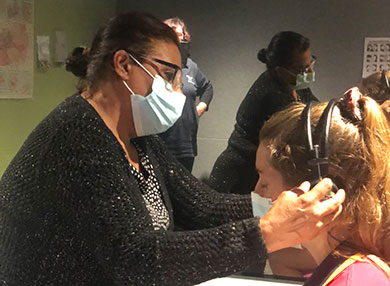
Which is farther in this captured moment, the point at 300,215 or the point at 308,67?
the point at 308,67

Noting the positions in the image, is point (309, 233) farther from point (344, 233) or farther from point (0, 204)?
point (0, 204)

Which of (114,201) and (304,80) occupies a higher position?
(304,80)

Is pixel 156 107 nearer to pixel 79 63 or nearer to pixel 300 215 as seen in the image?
pixel 79 63

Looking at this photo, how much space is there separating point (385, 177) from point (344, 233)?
14 centimetres

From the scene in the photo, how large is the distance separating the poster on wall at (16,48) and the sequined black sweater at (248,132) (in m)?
0.97

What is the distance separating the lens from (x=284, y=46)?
219cm

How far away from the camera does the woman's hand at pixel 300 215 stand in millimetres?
821

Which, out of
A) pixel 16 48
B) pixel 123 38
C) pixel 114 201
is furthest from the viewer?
pixel 16 48

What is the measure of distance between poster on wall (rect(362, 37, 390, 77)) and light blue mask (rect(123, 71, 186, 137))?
3.99 feet

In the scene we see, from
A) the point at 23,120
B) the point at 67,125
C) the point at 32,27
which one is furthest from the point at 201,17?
the point at 67,125

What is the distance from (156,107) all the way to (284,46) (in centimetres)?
119

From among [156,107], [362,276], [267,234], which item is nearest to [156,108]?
[156,107]

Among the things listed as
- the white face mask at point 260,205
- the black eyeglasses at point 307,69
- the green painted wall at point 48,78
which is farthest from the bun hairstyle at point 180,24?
the white face mask at point 260,205

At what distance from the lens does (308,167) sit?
93 cm
